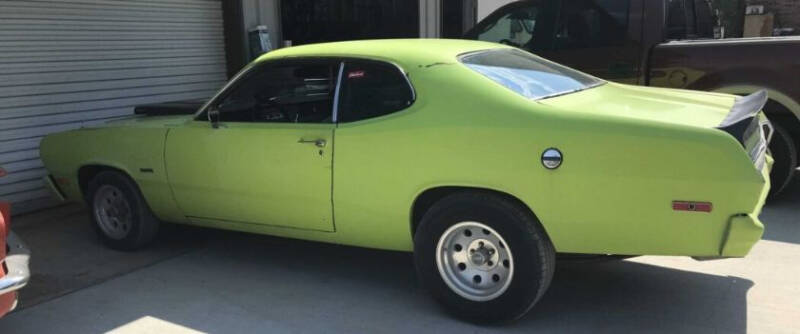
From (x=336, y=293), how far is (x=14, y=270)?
179 cm

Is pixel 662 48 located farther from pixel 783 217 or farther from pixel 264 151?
pixel 264 151

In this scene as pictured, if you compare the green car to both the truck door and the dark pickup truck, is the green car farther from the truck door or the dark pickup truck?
the truck door

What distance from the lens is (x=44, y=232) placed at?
19.6ft

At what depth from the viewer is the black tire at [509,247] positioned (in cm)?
352

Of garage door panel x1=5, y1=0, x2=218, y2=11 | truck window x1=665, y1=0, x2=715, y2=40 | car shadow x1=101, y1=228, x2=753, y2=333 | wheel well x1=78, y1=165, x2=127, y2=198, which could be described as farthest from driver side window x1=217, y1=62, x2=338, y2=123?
truck window x1=665, y1=0, x2=715, y2=40

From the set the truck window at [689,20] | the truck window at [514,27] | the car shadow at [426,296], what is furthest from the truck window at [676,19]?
the car shadow at [426,296]

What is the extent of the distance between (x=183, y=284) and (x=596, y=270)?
2.76 m

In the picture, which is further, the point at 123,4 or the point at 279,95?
the point at 123,4

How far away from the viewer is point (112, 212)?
208 inches

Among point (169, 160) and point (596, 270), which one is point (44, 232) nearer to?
point (169, 160)

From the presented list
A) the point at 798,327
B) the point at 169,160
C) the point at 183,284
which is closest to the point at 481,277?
the point at 798,327

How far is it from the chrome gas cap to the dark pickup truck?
3.26 meters

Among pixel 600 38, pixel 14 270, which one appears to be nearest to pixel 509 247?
pixel 14 270

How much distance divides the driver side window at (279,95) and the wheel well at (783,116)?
12.5ft
